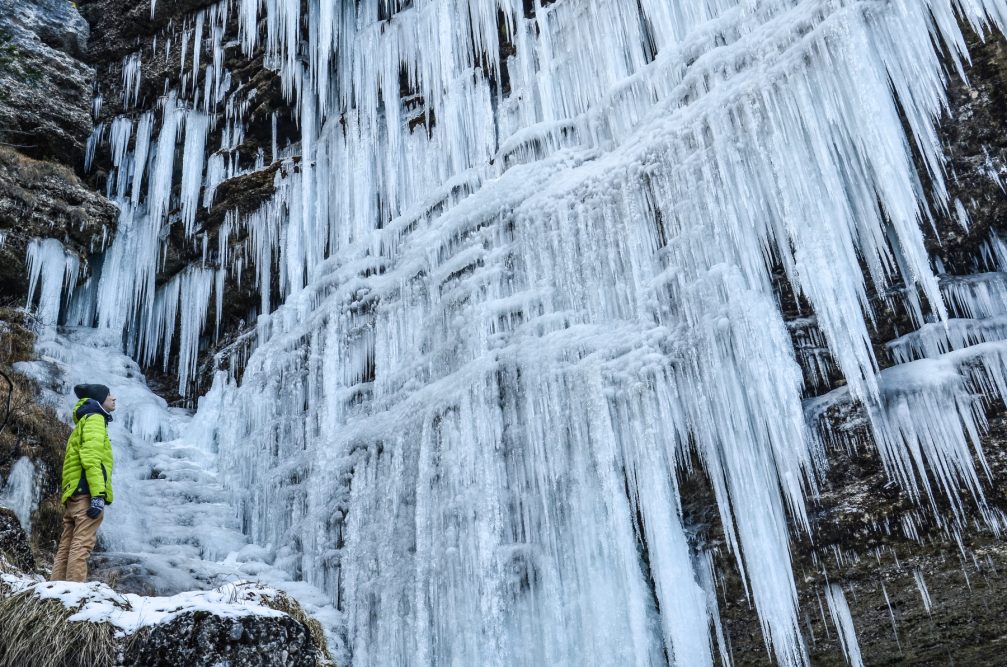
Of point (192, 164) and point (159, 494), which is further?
point (192, 164)

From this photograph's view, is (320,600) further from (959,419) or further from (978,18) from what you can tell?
(978,18)

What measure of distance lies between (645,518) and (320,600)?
3.70m

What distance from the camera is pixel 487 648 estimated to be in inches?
295

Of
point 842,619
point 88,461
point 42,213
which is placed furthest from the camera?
point 42,213

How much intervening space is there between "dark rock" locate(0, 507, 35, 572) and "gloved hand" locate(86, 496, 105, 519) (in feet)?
1.86

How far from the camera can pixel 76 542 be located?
5297 mm

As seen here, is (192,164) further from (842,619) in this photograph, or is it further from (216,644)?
(842,619)

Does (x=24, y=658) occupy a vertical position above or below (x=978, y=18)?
below

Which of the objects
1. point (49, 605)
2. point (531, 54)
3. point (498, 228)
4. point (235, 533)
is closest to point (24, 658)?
point (49, 605)

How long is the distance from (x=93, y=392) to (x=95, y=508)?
877mm

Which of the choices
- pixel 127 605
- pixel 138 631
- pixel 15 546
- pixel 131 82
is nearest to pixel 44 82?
pixel 131 82

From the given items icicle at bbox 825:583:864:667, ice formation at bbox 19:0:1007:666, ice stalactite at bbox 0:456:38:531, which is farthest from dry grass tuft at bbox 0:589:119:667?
icicle at bbox 825:583:864:667

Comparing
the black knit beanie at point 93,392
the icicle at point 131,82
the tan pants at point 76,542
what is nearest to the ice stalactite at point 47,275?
the icicle at point 131,82

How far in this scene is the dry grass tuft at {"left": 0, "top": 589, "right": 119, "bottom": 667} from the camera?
14.0 feet
